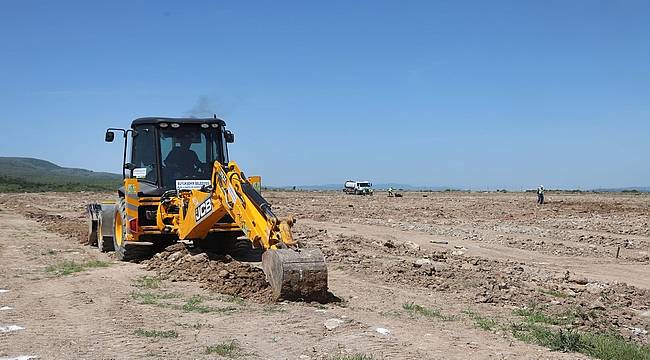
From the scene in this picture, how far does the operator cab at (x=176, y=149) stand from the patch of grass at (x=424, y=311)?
6.17m

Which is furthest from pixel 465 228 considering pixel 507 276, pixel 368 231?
pixel 507 276

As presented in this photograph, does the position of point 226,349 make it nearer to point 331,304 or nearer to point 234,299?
point 331,304

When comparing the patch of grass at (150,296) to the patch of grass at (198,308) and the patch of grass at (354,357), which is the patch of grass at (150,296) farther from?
the patch of grass at (354,357)

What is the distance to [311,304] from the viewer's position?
9305 millimetres

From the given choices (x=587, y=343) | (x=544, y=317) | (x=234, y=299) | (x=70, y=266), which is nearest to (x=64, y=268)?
(x=70, y=266)

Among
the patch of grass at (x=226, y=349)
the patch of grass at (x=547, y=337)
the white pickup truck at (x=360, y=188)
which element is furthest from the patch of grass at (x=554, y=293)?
the white pickup truck at (x=360, y=188)

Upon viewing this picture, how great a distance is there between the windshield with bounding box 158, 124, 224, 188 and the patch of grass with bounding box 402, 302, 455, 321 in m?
6.25

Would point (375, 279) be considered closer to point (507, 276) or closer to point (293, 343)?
point (507, 276)

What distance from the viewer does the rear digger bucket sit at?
9125mm

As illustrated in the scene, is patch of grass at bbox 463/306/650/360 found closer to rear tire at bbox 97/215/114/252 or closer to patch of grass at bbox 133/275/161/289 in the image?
patch of grass at bbox 133/275/161/289

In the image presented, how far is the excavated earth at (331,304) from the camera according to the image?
737 centimetres

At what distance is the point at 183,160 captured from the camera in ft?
48.4

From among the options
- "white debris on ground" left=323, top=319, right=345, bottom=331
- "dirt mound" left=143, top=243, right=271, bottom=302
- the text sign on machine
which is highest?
the text sign on machine

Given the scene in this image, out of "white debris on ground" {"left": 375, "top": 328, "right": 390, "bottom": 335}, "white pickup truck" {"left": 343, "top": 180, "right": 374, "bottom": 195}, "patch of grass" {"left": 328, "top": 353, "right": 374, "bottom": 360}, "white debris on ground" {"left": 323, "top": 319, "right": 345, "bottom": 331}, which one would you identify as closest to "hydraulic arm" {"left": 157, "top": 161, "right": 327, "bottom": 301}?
"white debris on ground" {"left": 323, "top": 319, "right": 345, "bottom": 331}
